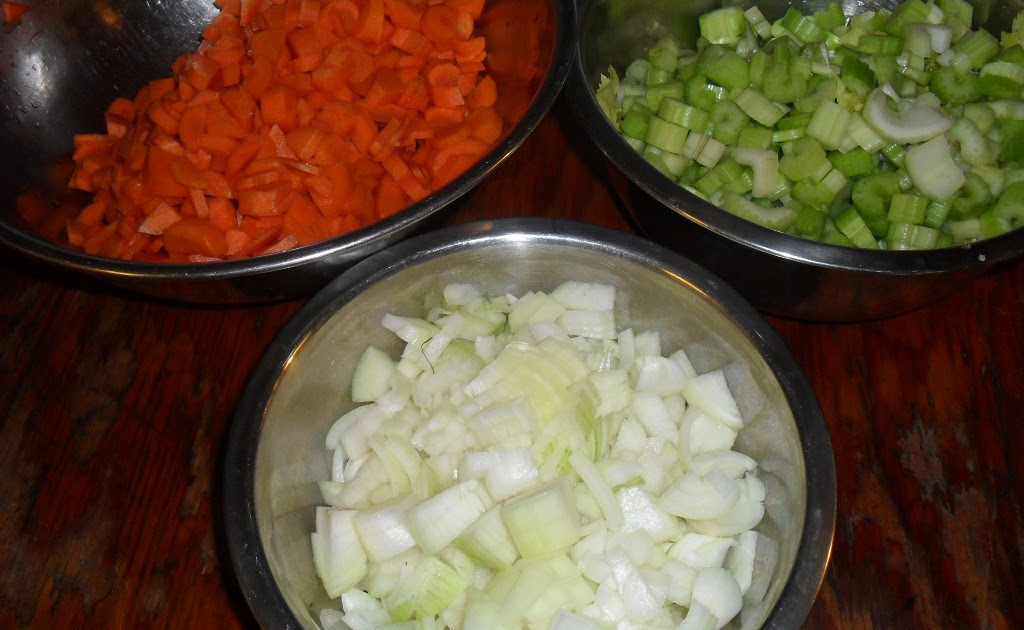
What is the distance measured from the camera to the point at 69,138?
1.94 metres

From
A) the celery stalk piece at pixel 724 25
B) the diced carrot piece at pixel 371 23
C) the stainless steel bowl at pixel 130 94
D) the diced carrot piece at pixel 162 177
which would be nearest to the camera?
the stainless steel bowl at pixel 130 94

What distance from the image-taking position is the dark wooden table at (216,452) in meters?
1.44

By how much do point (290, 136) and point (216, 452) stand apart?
690 mm

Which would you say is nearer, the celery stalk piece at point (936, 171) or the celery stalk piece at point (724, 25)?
the celery stalk piece at point (936, 171)

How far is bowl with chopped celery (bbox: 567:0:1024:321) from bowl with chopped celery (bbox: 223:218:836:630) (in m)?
0.24

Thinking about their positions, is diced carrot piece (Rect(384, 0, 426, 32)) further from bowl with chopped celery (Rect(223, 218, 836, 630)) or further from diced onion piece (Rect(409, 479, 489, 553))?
diced onion piece (Rect(409, 479, 489, 553))

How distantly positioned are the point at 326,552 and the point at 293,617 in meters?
0.16

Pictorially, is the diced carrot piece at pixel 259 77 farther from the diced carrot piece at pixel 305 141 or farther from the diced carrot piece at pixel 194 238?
the diced carrot piece at pixel 194 238

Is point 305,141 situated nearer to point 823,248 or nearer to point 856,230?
point 823,248

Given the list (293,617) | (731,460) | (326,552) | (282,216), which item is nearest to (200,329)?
(282,216)

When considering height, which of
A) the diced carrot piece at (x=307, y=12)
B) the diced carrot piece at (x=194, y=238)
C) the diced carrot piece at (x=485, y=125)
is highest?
the diced carrot piece at (x=307, y=12)

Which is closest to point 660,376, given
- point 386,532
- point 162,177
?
point 386,532

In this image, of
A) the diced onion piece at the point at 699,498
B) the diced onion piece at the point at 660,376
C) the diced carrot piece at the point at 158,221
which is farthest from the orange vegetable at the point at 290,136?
the diced onion piece at the point at 699,498

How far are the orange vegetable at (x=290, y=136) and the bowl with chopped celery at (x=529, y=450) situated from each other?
14.7 inches
